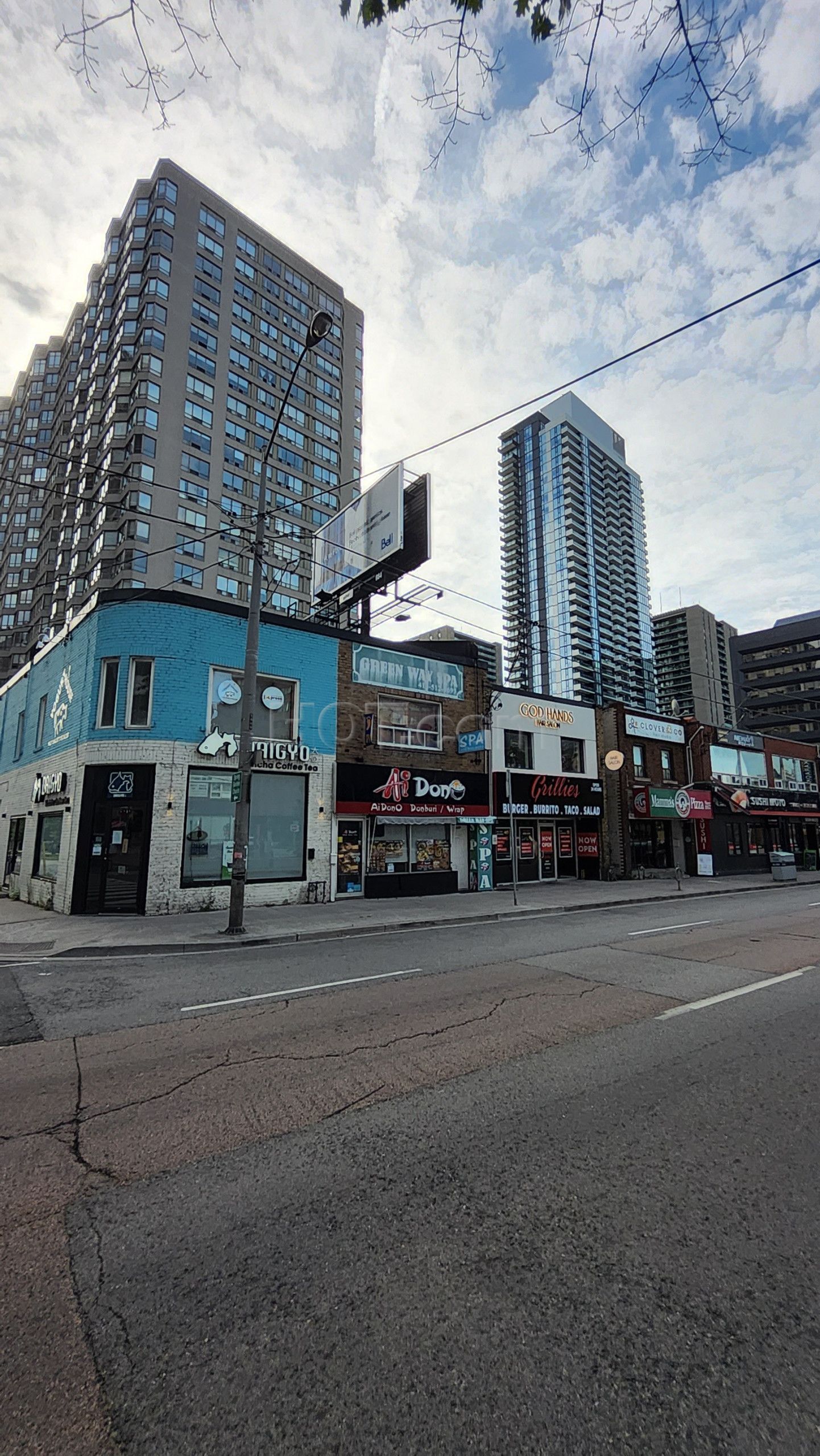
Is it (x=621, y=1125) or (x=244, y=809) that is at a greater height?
(x=244, y=809)

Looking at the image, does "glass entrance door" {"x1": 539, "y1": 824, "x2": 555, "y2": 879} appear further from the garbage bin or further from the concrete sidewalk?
the garbage bin

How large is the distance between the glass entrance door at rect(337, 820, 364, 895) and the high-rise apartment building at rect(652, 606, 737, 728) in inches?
4085

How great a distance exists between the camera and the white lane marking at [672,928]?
491 inches

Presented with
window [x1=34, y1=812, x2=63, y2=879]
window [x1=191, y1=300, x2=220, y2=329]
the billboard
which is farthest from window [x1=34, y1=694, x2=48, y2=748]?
window [x1=191, y1=300, x2=220, y2=329]

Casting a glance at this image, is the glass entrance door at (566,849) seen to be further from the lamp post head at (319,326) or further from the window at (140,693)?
the lamp post head at (319,326)

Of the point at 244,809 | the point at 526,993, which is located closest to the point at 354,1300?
the point at 526,993

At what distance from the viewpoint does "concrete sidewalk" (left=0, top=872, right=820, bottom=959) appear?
12.0m

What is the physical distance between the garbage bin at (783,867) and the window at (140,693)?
26.8m

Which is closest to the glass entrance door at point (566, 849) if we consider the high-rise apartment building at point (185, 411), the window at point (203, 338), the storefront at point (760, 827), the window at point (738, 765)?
the storefront at point (760, 827)

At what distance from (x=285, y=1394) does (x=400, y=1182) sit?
1.40m

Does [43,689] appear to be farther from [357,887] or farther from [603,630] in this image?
[603,630]

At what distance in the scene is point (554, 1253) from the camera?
2877 millimetres

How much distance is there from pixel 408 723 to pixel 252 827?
6584 millimetres

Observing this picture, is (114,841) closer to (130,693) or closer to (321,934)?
(130,693)
